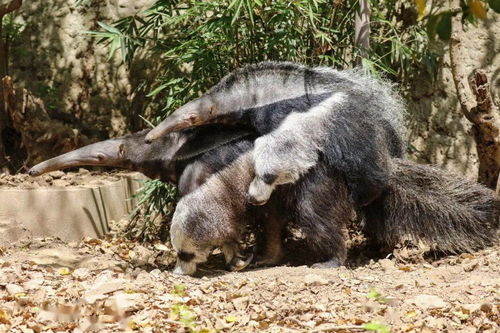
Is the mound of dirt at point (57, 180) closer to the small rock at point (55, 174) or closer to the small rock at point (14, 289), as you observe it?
the small rock at point (55, 174)

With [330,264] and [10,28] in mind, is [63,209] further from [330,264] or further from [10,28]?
[330,264]

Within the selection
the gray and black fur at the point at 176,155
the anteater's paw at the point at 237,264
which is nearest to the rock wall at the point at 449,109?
the anteater's paw at the point at 237,264

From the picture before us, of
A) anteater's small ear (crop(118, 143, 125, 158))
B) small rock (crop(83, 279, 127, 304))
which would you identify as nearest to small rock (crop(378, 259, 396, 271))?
small rock (crop(83, 279, 127, 304))

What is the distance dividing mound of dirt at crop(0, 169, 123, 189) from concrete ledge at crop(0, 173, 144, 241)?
0.21 metres

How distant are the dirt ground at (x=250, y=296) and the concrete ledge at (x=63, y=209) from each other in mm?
576

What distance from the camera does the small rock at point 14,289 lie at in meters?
4.75

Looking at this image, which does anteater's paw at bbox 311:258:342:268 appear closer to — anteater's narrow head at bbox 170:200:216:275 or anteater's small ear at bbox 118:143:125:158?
anteater's narrow head at bbox 170:200:216:275

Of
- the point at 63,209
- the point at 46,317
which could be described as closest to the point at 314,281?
the point at 46,317

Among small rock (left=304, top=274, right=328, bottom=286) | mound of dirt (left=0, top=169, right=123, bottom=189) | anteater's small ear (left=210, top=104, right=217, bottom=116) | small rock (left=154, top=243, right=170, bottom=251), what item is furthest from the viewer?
mound of dirt (left=0, top=169, right=123, bottom=189)

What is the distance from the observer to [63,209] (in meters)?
6.98

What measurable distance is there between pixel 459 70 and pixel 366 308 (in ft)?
10.9

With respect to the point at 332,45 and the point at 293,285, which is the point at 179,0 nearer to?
the point at 332,45

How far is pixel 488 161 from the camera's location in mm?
6598

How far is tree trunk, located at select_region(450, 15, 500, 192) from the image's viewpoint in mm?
6207
